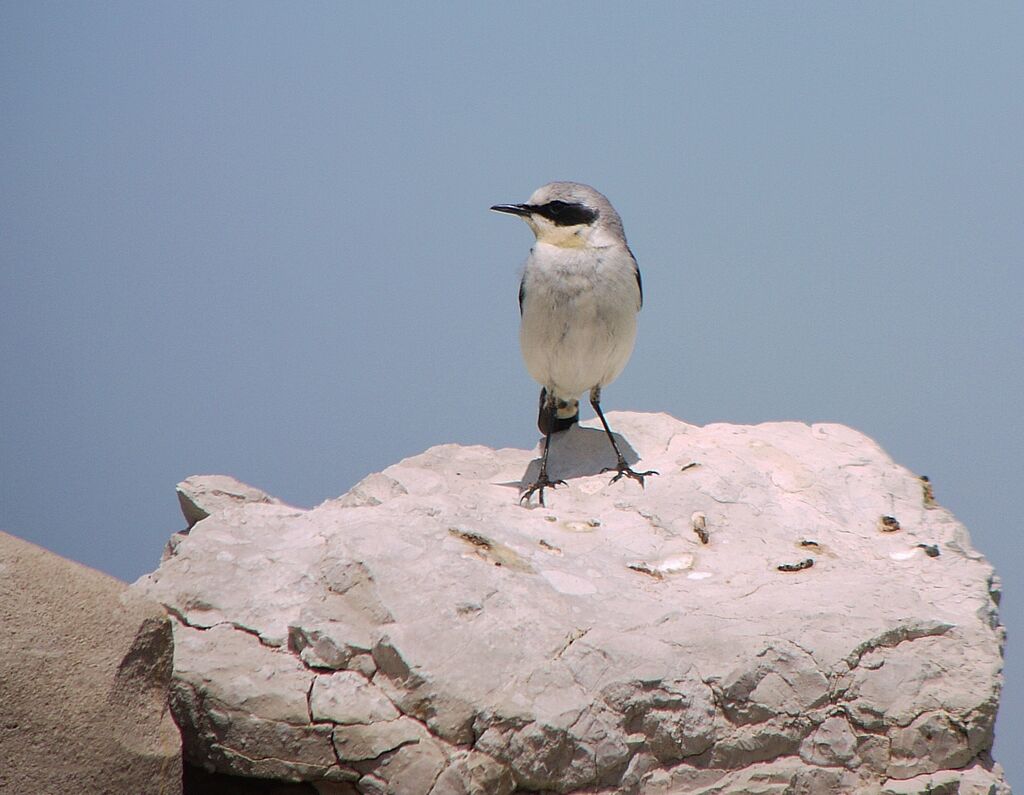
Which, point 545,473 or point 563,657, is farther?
point 545,473

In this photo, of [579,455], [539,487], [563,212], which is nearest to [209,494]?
[539,487]

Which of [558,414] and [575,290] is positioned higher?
[575,290]

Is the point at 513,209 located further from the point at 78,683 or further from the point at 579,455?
the point at 78,683

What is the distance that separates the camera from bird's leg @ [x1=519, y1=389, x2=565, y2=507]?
6.60 meters

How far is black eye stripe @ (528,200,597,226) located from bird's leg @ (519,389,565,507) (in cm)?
106

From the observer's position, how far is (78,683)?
372 cm

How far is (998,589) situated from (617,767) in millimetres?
2472

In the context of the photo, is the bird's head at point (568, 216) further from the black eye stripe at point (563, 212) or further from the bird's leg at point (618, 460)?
the bird's leg at point (618, 460)

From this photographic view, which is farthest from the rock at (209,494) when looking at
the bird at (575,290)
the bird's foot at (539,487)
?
the bird at (575,290)

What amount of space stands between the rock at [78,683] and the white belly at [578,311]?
361 cm

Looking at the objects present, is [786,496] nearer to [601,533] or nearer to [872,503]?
[872,503]

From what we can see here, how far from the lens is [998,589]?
5.82 m

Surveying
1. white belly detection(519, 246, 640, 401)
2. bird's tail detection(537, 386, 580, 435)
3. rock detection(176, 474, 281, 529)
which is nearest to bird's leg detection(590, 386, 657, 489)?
bird's tail detection(537, 386, 580, 435)

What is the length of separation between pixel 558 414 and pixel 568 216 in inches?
51.5
